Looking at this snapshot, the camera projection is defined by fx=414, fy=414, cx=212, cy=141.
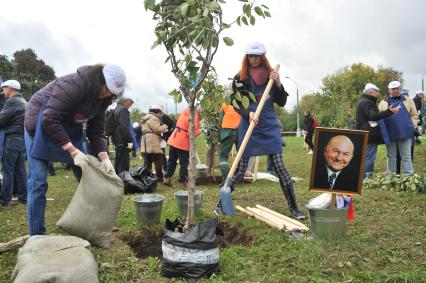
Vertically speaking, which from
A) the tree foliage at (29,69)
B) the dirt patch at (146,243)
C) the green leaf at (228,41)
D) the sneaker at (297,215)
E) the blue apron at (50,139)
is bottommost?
the dirt patch at (146,243)

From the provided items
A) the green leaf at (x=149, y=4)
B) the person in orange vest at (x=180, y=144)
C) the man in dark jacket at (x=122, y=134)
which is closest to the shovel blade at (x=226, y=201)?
the green leaf at (x=149, y=4)

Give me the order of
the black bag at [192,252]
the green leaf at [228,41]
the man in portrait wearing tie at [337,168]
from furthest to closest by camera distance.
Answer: the man in portrait wearing tie at [337,168], the green leaf at [228,41], the black bag at [192,252]

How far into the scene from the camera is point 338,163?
3.74 metres

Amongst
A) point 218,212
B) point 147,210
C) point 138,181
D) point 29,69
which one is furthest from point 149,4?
point 29,69

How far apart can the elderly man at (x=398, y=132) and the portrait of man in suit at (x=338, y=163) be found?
3.78m

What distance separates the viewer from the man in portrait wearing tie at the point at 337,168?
12.2ft

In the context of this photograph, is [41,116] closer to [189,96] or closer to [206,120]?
[189,96]

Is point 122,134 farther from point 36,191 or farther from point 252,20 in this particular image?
point 252,20

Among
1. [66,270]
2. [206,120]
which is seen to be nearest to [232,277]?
[66,270]

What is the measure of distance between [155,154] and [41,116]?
14.7 ft

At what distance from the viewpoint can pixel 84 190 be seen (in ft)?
11.3

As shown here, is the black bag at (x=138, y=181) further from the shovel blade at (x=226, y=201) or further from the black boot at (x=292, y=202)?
the black boot at (x=292, y=202)

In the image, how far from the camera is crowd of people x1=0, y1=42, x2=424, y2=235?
342 centimetres

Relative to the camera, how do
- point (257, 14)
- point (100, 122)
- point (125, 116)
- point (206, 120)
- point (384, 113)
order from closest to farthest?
point (257, 14)
point (100, 122)
point (384, 113)
point (125, 116)
point (206, 120)
